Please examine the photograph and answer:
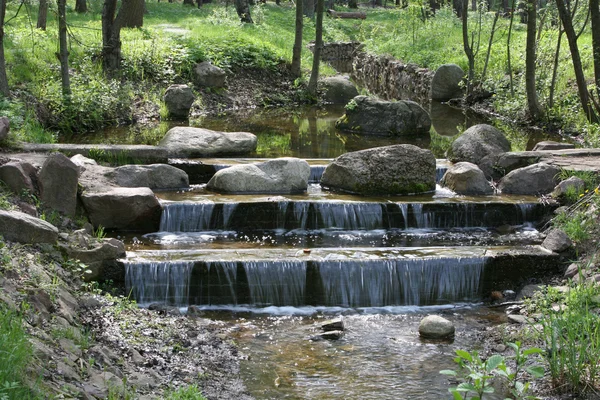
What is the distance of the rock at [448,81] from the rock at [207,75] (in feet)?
A: 22.1

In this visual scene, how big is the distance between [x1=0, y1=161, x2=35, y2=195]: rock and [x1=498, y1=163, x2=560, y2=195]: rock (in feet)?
24.3

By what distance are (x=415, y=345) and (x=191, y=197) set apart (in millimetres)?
4924

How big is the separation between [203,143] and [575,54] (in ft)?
24.9

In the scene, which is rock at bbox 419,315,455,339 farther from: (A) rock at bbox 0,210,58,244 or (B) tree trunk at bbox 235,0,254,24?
(B) tree trunk at bbox 235,0,254,24

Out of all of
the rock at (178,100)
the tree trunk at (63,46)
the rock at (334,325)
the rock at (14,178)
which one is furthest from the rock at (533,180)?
the rock at (178,100)

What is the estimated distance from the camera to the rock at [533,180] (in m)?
12.3

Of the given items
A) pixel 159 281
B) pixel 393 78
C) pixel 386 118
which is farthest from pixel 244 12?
pixel 159 281

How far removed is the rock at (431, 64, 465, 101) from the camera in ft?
77.5

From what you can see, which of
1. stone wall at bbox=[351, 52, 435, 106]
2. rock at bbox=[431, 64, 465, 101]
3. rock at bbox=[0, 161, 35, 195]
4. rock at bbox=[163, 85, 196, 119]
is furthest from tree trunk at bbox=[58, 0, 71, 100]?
rock at bbox=[431, 64, 465, 101]

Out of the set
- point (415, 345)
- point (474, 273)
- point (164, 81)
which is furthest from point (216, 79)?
point (415, 345)

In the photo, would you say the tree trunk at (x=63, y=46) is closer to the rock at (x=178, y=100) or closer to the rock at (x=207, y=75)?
the rock at (x=178, y=100)

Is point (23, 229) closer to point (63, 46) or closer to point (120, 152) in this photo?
point (120, 152)

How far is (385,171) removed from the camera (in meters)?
12.3

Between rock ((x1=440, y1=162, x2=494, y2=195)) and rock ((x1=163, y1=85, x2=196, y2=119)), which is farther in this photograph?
rock ((x1=163, y1=85, x2=196, y2=119))
